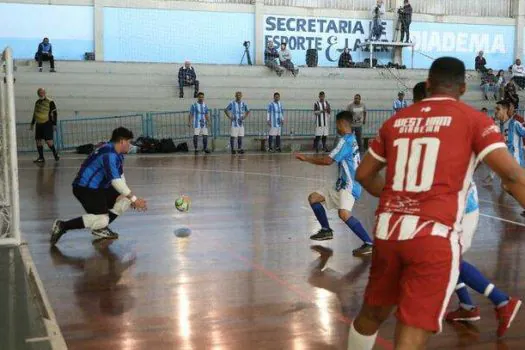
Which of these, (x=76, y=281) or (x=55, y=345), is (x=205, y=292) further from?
(x=55, y=345)

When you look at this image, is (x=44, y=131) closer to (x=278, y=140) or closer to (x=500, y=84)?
(x=278, y=140)

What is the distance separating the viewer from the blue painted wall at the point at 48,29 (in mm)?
26875

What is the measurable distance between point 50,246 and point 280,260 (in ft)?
8.52

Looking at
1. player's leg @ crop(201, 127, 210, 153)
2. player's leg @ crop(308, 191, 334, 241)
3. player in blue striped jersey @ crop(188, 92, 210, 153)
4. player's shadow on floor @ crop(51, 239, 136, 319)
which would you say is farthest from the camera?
player's leg @ crop(201, 127, 210, 153)

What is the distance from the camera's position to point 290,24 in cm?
3081

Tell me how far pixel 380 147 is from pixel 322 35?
28.7 metres

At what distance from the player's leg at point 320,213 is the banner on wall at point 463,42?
84.1 feet

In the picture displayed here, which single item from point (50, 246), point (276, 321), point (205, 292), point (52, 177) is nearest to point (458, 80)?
point (276, 321)

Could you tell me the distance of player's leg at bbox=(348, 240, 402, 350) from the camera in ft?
10.5

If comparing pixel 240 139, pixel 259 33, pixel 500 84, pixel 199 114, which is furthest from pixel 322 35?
pixel 199 114

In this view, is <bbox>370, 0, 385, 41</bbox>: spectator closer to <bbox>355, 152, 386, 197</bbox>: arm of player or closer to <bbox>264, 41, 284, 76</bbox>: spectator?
<bbox>264, 41, 284, 76</bbox>: spectator

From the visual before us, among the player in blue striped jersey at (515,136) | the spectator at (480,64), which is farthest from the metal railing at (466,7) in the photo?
the player in blue striped jersey at (515,136)

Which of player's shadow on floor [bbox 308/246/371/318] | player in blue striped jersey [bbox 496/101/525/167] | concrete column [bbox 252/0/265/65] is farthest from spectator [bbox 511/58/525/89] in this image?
player's shadow on floor [bbox 308/246/371/318]

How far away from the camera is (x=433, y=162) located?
10.2ft
